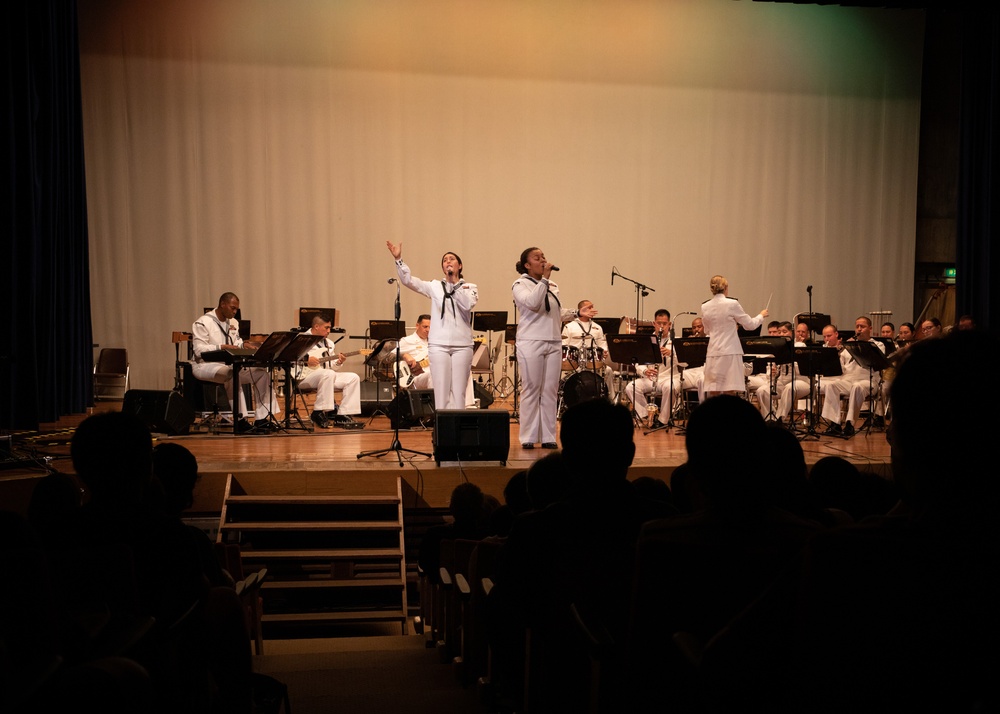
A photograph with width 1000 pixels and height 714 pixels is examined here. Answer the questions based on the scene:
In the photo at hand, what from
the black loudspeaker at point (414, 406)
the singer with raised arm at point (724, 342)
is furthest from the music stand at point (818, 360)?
the black loudspeaker at point (414, 406)

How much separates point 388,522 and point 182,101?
958cm

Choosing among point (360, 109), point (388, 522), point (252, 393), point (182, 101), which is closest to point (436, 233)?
point (360, 109)

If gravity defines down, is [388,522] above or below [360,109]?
below

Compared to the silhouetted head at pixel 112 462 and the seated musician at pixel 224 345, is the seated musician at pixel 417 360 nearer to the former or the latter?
the seated musician at pixel 224 345

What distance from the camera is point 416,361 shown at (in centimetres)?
1158

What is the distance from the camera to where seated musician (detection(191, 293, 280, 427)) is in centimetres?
946

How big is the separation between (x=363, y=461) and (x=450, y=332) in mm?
1946

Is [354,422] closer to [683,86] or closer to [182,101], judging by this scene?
[182,101]

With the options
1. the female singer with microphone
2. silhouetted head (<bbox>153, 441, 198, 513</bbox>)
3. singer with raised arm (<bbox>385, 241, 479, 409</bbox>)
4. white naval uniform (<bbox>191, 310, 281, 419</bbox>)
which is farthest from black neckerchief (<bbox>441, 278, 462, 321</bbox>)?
silhouetted head (<bbox>153, 441, 198, 513</bbox>)

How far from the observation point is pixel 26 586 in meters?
1.88

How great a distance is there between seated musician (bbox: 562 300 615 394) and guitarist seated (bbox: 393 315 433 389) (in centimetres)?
181

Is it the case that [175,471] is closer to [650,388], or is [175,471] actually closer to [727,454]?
[727,454]

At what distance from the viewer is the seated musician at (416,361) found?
11.3 m

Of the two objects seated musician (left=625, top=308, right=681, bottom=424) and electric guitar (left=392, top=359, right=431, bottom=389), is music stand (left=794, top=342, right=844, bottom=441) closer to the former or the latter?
seated musician (left=625, top=308, right=681, bottom=424)
